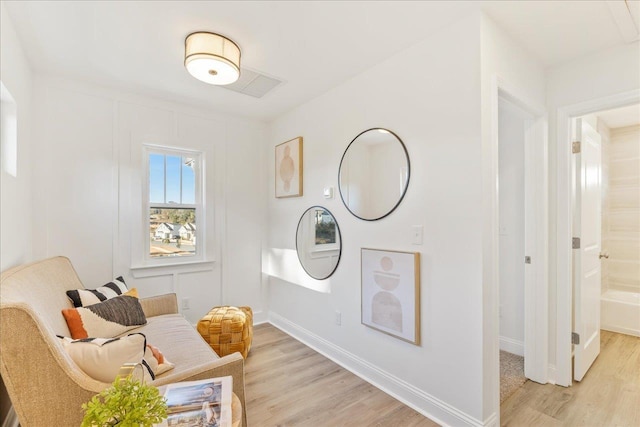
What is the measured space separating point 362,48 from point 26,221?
2.89 m

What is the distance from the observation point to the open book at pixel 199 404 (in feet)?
3.09

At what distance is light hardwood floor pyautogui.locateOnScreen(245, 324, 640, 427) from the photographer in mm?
1938

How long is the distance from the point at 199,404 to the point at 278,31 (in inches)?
83.1

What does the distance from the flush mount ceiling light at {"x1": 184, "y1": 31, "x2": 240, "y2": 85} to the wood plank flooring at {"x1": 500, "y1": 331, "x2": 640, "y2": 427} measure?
3.00 metres

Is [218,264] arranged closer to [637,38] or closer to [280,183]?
[280,183]

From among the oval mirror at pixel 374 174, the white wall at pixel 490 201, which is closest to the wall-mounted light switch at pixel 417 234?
the oval mirror at pixel 374 174

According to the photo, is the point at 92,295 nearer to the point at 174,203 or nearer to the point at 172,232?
the point at 172,232

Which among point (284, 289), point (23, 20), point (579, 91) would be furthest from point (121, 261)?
point (579, 91)

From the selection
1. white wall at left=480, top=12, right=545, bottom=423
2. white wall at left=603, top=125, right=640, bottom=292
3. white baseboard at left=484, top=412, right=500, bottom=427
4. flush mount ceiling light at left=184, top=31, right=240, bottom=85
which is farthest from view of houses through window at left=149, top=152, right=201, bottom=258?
white wall at left=603, top=125, right=640, bottom=292

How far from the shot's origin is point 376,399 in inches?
85.5

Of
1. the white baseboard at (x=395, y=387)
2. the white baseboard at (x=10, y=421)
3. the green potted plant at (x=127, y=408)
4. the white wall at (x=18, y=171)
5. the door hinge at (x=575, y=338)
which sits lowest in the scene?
the white baseboard at (x=395, y=387)

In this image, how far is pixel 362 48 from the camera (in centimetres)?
216

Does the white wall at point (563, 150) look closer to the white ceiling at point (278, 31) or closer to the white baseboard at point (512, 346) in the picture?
the white ceiling at point (278, 31)

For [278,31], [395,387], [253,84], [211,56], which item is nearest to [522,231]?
[395,387]
